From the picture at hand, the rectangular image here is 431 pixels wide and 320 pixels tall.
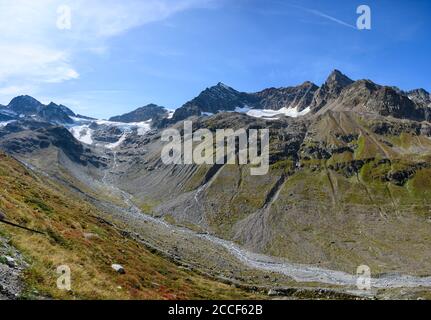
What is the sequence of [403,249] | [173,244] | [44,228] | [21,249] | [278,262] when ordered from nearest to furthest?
[21,249], [44,228], [173,244], [278,262], [403,249]

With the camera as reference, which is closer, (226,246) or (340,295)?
(340,295)

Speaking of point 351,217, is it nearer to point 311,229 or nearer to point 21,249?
point 311,229

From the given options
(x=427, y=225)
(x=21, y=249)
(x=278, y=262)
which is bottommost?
(x=278, y=262)

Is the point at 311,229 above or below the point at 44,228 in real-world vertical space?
below

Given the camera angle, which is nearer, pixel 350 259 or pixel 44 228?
pixel 44 228

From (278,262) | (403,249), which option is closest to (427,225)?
(403,249)

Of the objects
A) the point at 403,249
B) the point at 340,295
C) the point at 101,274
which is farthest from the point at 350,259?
the point at 101,274

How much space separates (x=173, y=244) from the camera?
426 feet

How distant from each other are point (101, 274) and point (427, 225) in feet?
578

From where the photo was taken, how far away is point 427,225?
180 meters

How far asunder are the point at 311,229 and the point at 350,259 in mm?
30120
